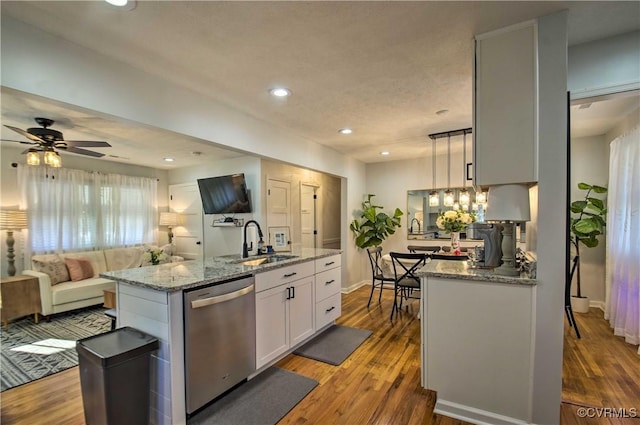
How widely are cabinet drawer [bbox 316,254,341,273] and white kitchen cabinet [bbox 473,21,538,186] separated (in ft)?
6.17

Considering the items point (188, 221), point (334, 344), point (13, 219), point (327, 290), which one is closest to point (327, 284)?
point (327, 290)

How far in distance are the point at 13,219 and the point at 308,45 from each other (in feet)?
16.0

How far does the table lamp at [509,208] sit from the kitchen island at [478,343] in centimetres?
11

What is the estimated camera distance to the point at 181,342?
1.90 m

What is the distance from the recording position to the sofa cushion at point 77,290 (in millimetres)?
4035

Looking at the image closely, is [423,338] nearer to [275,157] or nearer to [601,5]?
[601,5]

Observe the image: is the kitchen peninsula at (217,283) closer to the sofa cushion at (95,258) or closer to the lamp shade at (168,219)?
the sofa cushion at (95,258)

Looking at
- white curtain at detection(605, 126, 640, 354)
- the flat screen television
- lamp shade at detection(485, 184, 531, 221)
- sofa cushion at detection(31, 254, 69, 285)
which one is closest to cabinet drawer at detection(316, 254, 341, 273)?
the flat screen television

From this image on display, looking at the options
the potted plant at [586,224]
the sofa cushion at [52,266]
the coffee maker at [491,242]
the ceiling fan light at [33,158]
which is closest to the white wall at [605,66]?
the coffee maker at [491,242]

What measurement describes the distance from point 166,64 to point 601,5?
2777 millimetres

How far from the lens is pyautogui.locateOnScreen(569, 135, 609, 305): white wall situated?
13.8 feet

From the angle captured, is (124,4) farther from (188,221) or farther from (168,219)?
(168,219)

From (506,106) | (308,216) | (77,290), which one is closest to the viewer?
(506,106)

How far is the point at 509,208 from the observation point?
1888 millimetres
